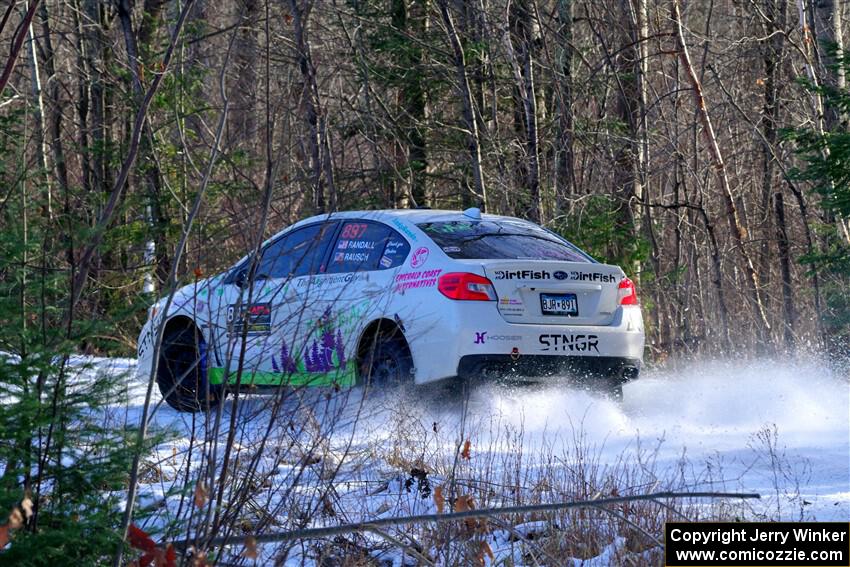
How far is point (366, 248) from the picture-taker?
9.89 m

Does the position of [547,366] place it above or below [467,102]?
below

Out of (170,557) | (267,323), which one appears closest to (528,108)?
(267,323)

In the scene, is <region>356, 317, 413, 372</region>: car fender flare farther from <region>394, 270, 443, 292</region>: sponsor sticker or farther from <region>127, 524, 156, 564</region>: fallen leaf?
<region>127, 524, 156, 564</region>: fallen leaf

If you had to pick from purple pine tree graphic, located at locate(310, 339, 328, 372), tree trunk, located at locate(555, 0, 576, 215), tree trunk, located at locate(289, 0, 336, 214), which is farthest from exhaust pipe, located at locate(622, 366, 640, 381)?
tree trunk, located at locate(555, 0, 576, 215)

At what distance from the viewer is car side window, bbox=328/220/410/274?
9.65 m

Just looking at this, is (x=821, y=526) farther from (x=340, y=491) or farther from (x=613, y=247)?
(x=613, y=247)

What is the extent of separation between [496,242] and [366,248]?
3.63 feet

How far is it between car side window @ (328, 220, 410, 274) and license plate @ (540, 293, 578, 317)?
3.90 ft

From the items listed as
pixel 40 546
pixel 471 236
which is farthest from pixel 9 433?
pixel 471 236

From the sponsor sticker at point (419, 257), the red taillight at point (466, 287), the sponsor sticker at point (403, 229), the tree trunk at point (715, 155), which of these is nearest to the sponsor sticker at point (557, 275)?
the red taillight at point (466, 287)

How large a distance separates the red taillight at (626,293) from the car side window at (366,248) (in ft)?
5.96

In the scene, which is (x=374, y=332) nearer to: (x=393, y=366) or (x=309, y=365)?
(x=393, y=366)

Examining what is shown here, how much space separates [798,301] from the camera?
74.6 ft

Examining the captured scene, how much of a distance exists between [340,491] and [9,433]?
2.99m
